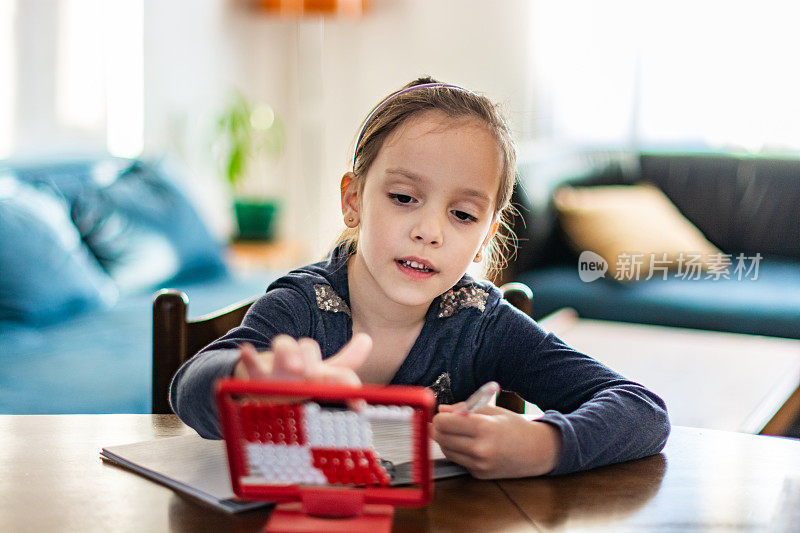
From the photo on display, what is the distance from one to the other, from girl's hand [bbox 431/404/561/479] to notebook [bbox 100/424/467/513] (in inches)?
0.8

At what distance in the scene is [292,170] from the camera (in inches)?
189

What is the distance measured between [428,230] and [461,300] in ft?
0.57

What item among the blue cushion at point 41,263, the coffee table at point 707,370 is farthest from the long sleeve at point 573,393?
the blue cushion at point 41,263

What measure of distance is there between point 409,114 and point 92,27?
8.64 feet

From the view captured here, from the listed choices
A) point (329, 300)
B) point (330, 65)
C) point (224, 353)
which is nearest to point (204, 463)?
point (224, 353)

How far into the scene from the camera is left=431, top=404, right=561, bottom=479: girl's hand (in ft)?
2.39

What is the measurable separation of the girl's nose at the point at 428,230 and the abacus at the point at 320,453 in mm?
324

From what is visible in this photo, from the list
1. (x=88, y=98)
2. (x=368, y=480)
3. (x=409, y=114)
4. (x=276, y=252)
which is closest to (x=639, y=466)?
(x=368, y=480)

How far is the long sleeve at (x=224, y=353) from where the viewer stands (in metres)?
0.73

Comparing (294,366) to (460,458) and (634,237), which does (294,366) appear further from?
(634,237)

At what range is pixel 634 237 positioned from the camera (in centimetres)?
323

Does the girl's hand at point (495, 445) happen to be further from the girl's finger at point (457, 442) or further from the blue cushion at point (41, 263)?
the blue cushion at point (41, 263)

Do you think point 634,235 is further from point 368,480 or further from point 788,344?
point 368,480

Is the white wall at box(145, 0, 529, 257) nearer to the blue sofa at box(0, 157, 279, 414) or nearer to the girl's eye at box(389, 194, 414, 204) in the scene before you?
the blue sofa at box(0, 157, 279, 414)
